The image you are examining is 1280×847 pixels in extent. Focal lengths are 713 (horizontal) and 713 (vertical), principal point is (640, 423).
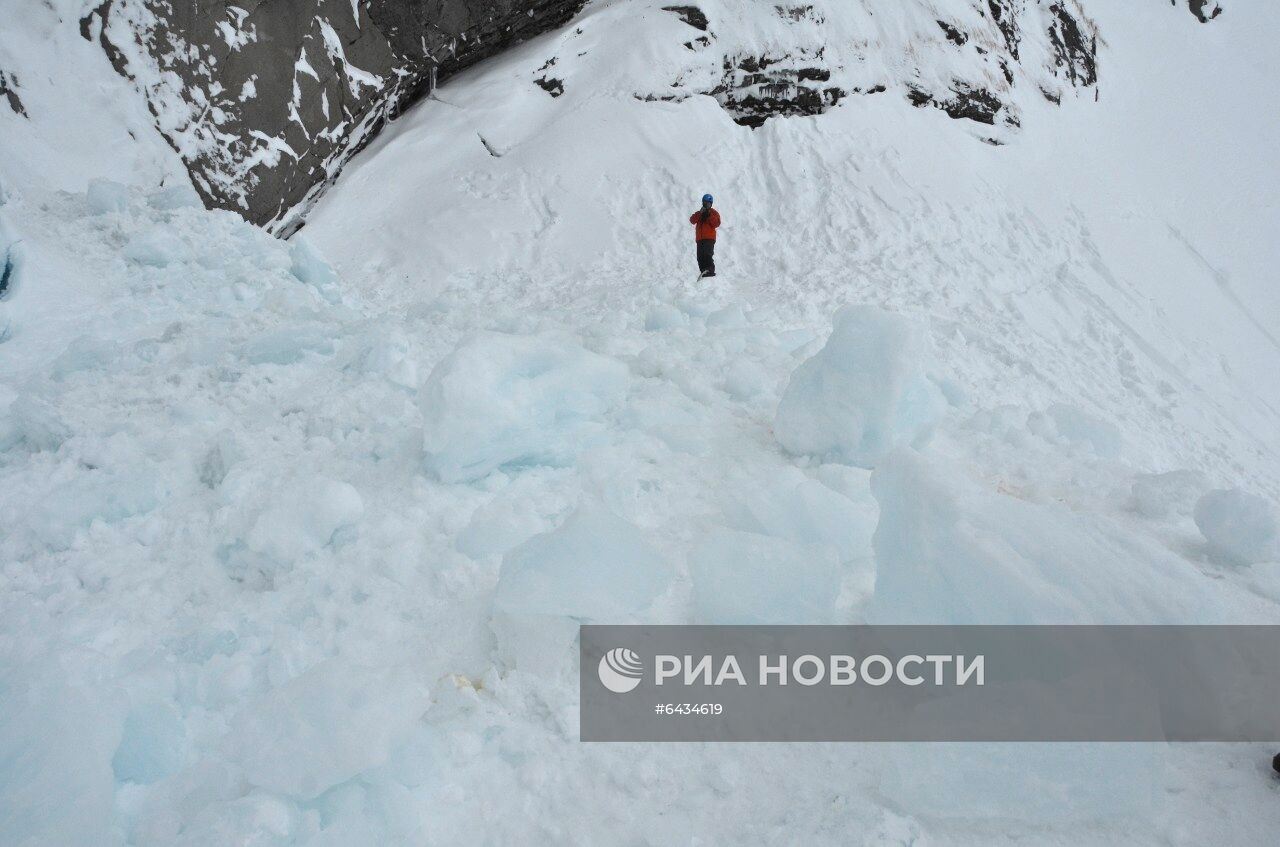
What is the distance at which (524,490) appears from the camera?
10.2 feet

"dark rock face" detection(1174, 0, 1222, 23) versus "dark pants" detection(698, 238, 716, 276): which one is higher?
"dark pants" detection(698, 238, 716, 276)

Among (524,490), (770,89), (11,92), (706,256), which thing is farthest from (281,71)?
(524,490)

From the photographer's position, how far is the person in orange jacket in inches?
300

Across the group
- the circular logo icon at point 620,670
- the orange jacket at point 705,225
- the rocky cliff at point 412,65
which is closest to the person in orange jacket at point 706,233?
the orange jacket at point 705,225

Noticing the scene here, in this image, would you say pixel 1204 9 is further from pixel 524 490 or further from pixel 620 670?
pixel 620 670

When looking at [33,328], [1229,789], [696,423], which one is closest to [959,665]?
[1229,789]

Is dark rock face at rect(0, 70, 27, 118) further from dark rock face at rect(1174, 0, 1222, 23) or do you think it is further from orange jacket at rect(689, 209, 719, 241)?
dark rock face at rect(1174, 0, 1222, 23)

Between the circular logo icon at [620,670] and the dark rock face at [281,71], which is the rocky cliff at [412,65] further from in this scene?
the circular logo icon at [620,670]

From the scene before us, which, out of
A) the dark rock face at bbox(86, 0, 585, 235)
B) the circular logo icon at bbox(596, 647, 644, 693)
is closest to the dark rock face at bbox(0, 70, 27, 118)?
the dark rock face at bbox(86, 0, 585, 235)

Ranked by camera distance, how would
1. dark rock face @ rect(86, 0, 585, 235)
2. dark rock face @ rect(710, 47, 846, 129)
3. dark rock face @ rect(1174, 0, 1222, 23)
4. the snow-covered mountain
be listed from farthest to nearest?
1. dark rock face @ rect(1174, 0, 1222, 23)
2. dark rock face @ rect(710, 47, 846, 129)
3. dark rock face @ rect(86, 0, 585, 235)
4. the snow-covered mountain

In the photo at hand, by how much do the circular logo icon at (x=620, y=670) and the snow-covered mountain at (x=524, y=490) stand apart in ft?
0.40

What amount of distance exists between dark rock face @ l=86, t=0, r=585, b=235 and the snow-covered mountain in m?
0.43

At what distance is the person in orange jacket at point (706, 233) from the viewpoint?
25.0 ft

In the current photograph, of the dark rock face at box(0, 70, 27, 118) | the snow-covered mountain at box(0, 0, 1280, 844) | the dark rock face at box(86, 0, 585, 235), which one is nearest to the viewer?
the snow-covered mountain at box(0, 0, 1280, 844)
